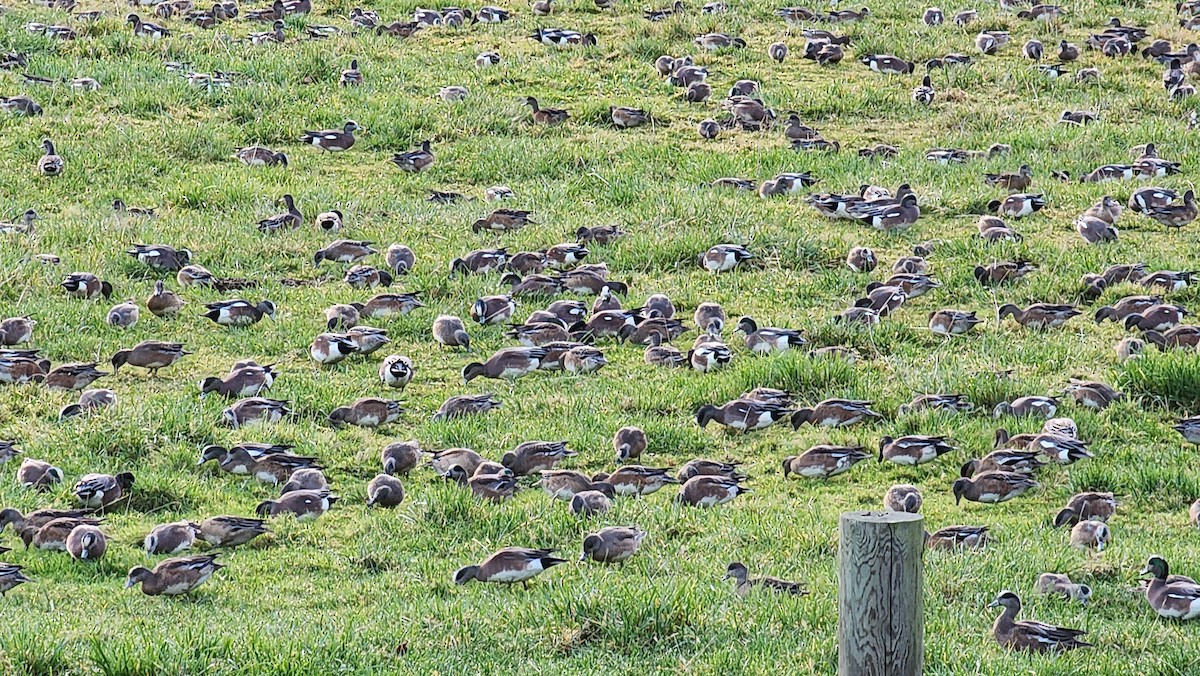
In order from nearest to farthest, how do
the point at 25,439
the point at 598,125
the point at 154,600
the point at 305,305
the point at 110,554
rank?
the point at 154,600 → the point at 110,554 → the point at 25,439 → the point at 305,305 → the point at 598,125

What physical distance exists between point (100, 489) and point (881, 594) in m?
5.70

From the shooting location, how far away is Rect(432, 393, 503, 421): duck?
1091cm

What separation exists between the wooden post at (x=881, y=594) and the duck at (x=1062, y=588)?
Answer: 8.32 ft

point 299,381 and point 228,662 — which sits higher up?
point 228,662

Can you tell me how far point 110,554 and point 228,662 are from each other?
2.38 m

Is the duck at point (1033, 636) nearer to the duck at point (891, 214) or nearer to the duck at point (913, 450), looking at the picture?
the duck at point (913, 450)

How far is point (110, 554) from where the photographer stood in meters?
8.48

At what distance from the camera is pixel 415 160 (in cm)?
1775

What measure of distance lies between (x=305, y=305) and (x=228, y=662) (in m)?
7.45

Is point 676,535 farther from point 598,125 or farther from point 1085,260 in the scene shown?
point 598,125

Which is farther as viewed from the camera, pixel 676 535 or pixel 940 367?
pixel 940 367

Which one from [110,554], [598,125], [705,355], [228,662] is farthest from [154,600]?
[598,125]

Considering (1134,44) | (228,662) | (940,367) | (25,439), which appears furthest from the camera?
(1134,44)

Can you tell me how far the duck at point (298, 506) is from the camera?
9.12 meters
